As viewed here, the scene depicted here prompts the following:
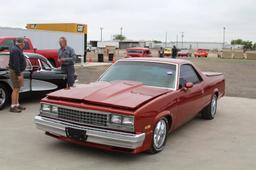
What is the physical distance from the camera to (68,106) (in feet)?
17.2

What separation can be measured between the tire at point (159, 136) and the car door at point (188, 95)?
22.9 inches

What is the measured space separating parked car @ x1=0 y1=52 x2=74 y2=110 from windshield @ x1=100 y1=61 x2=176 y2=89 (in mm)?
3050

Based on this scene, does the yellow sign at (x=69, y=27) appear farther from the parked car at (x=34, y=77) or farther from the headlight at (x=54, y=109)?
→ the headlight at (x=54, y=109)

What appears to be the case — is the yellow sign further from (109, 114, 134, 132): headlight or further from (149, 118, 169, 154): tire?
(109, 114, 134, 132): headlight

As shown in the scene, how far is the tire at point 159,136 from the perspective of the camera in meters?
5.34

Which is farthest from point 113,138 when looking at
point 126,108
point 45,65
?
point 45,65

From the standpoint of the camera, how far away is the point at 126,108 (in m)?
4.95

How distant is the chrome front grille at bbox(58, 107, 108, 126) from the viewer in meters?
5.00

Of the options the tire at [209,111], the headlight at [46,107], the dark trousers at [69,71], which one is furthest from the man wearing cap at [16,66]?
the tire at [209,111]

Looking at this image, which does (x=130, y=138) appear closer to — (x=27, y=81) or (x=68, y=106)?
(x=68, y=106)

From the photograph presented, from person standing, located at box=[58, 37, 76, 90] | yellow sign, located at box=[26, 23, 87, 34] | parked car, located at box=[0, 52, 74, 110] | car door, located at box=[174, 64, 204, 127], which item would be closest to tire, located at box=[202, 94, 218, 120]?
car door, located at box=[174, 64, 204, 127]

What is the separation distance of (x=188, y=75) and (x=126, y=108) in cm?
240

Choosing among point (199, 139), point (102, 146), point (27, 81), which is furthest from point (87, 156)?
point (27, 81)

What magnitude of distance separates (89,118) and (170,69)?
81.4 inches
